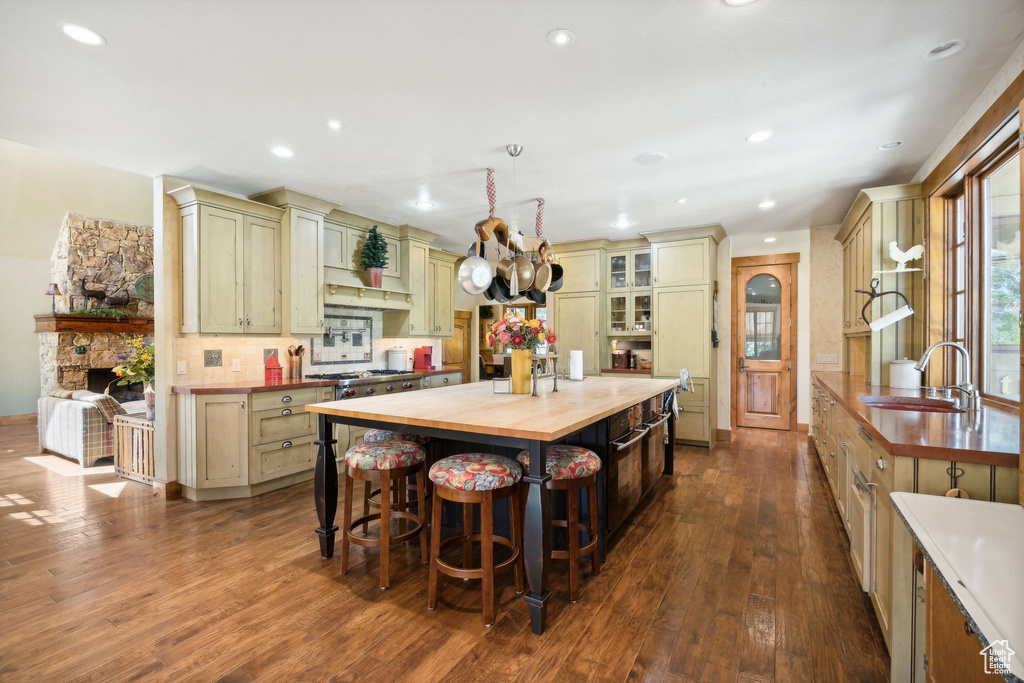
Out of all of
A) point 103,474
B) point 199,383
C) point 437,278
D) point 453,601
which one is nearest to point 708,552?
point 453,601

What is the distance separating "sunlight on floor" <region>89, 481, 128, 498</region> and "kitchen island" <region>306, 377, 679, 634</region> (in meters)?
2.54

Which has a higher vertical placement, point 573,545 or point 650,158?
point 650,158

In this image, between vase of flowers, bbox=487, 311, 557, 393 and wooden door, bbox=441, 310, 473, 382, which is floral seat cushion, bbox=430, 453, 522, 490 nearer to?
vase of flowers, bbox=487, 311, 557, 393

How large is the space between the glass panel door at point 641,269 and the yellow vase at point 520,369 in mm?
3512

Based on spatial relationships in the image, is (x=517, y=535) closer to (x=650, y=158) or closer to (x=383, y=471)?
(x=383, y=471)

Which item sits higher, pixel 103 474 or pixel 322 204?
pixel 322 204

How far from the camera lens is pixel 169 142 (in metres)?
3.19

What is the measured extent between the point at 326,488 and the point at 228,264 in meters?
2.42

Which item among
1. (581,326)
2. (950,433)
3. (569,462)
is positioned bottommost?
(569,462)

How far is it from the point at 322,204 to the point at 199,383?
197cm

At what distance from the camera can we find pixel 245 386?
3910mm

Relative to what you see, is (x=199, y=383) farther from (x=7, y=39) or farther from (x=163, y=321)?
(x=7, y=39)

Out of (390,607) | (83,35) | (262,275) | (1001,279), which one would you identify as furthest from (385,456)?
(1001,279)

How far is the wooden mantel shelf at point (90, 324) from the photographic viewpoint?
7102mm
